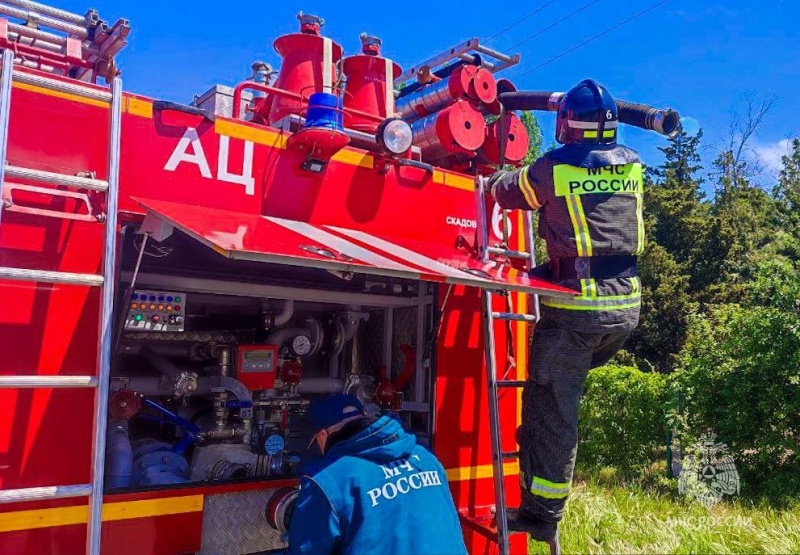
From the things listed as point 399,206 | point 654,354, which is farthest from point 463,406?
point 654,354

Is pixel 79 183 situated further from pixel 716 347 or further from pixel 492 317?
pixel 716 347

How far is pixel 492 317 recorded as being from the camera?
404 centimetres

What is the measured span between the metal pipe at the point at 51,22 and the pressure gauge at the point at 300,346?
2.17m

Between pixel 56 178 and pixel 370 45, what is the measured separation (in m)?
2.90

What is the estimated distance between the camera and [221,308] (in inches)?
184

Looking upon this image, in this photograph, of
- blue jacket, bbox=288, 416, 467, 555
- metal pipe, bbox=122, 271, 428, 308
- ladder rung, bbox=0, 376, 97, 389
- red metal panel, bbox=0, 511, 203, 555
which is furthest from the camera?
metal pipe, bbox=122, 271, 428, 308

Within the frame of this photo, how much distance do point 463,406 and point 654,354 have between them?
15.1m

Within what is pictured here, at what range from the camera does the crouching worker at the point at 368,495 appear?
2.45m

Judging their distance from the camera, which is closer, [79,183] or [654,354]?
[79,183]

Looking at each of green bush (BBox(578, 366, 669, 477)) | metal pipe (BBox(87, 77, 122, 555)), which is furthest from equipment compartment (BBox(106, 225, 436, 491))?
green bush (BBox(578, 366, 669, 477))

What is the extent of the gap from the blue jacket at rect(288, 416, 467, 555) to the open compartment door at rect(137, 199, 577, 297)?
2.16ft

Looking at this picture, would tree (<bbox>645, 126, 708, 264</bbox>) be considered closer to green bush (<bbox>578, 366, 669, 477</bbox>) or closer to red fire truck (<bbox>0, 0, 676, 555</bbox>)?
green bush (<bbox>578, 366, 669, 477</bbox>)

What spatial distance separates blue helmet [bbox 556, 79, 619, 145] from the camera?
387cm

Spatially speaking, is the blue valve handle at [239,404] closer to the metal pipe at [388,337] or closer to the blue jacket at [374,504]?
the metal pipe at [388,337]
